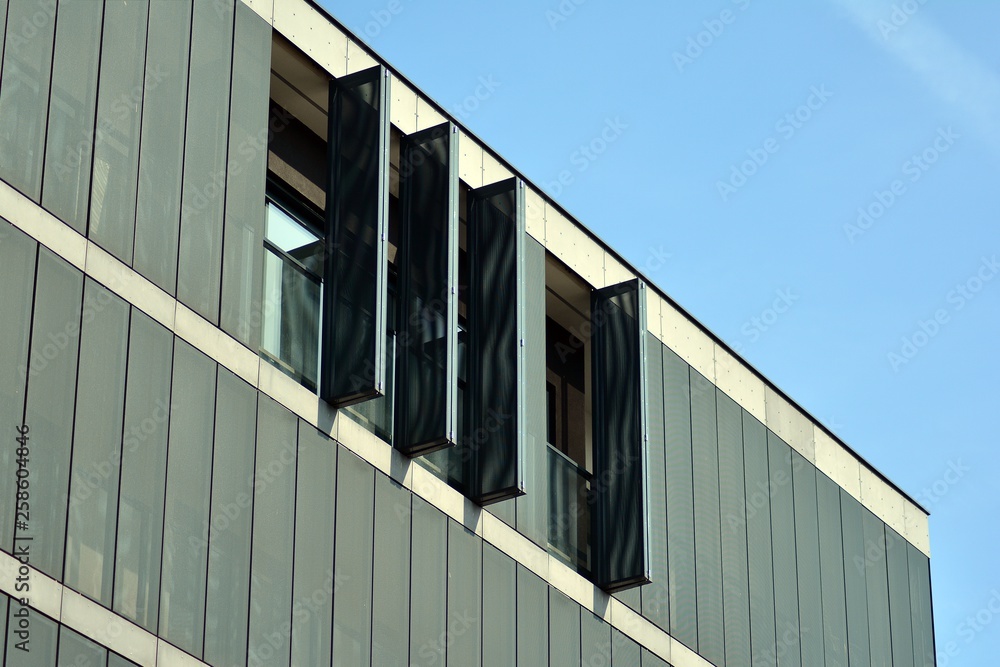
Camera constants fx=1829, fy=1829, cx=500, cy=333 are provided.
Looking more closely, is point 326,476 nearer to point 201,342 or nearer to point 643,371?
point 201,342

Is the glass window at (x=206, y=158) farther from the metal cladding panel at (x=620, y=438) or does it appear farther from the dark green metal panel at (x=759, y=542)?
the dark green metal panel at (x=759, y=542)

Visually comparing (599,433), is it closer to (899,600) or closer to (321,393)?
(321,393)

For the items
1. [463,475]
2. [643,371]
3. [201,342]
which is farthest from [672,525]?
[201,342]

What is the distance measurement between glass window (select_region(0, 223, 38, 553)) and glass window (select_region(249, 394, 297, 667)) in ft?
11.2

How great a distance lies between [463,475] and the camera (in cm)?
2412

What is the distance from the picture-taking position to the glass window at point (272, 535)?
19.9 meters

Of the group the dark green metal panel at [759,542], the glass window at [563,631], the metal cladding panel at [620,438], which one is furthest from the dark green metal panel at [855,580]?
the glass window at [563,631]

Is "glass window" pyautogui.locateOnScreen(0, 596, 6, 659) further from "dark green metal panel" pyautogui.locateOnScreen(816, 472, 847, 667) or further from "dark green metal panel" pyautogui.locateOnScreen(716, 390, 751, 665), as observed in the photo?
"dark green metal panel" pyautogui.locateOnScreen(816, 472, 847, 667)

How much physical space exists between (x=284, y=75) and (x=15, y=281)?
6.50m

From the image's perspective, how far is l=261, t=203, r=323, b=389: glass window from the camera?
2162 cm

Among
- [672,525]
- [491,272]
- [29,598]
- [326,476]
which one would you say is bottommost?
[29,598]

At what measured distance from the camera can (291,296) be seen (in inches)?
869

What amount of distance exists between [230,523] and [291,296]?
134 inches

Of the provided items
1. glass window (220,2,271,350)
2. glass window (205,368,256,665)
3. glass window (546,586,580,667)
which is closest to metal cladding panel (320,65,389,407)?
glass window (220,2,271,350)
